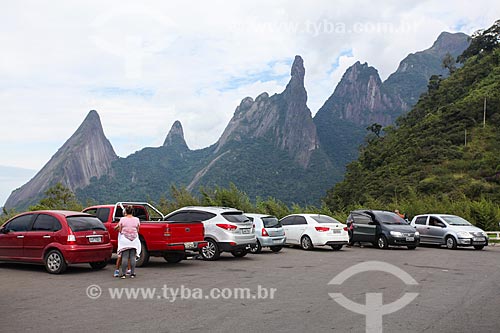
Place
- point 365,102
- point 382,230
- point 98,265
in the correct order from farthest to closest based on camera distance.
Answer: point 365,102, point 382,230, point 98,265

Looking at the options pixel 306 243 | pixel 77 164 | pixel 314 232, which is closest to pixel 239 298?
pixel 314 232

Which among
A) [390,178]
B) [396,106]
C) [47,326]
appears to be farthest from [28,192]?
[396,106]

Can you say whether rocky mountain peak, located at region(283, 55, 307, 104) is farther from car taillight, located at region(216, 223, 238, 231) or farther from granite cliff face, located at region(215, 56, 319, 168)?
car taillight, located at region(216, 223, 238, 231)

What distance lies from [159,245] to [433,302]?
729cm

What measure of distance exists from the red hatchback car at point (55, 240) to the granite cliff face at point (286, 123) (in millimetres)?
142643

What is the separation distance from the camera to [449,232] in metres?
21.9

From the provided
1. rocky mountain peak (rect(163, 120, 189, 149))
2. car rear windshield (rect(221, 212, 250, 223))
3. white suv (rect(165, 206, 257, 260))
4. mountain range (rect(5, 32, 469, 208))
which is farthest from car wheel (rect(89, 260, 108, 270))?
rocky mountain peak (rect(163, 120, 189, 149))

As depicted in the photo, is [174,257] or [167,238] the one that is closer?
[167,238]

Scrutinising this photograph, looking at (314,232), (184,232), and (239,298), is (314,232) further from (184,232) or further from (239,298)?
(239,298)

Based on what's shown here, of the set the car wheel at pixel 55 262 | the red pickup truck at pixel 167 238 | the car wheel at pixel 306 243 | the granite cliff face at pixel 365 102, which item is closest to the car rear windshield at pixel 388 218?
the car wheel at pixel 306 243

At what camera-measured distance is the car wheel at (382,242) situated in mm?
21219

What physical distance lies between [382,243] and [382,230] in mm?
567

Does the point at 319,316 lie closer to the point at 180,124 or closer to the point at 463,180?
the point at 463,180

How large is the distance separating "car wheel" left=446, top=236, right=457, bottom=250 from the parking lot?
768cm
